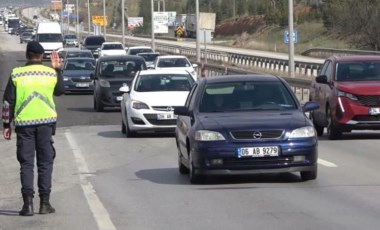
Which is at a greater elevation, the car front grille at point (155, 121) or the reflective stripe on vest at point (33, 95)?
the reflective stripe on vest at point (33, 95)

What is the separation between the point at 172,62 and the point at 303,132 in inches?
1243

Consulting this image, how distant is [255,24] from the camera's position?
125438 millimetres

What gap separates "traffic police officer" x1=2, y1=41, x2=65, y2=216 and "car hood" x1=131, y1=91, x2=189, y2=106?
11.7 m

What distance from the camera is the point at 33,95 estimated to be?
11.9m

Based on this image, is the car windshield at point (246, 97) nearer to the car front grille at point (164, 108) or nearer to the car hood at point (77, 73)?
the car front grille at point (164, 108)

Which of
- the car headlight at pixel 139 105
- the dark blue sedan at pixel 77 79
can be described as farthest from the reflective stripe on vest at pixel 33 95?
→ the dark blue sedan at pixel 77 79

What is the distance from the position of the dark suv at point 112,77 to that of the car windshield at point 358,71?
1190cm

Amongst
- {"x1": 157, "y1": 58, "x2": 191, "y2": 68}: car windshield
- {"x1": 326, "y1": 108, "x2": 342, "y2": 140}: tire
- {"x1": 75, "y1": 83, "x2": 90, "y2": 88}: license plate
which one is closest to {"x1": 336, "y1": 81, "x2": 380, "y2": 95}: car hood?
{"x1": 326, "y1": 108, "x2": 342, "y2": 140}: tire

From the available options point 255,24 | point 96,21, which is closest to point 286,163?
point 255,24

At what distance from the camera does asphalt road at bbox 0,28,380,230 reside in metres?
11.5

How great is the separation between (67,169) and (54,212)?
490 cm

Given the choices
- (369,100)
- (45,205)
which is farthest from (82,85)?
(45,205)

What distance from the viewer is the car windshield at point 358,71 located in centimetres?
2198

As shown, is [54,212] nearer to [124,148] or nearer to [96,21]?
[124,148]
